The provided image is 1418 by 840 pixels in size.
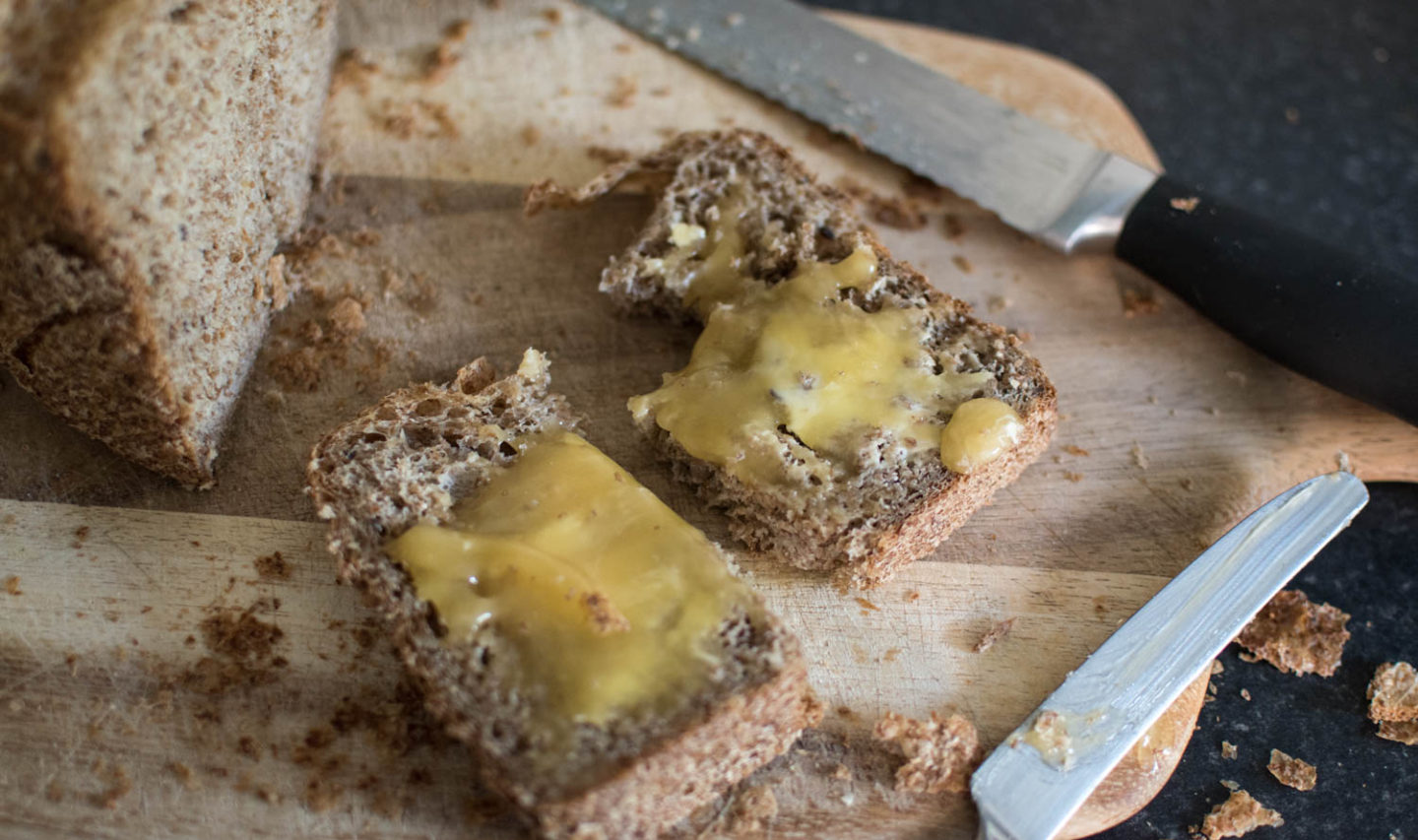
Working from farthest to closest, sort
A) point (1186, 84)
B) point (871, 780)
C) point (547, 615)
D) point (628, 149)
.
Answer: point (1186, 84), point (628, 149), point (871, 780), point (547, 615)

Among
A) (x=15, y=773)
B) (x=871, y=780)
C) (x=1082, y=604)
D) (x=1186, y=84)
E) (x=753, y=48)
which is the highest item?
(x=1186, y=84)

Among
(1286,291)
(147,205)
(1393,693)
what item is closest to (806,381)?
(1286,291)

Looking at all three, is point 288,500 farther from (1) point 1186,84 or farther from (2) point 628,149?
(1) point 1186,84

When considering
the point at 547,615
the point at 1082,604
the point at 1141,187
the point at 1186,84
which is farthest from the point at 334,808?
the point at 1186,84

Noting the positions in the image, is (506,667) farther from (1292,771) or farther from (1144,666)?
(1292,771)

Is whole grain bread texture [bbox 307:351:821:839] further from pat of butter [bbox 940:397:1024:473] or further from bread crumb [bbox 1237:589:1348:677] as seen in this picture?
bread crumb [bbox 1237:589:1348:677]
